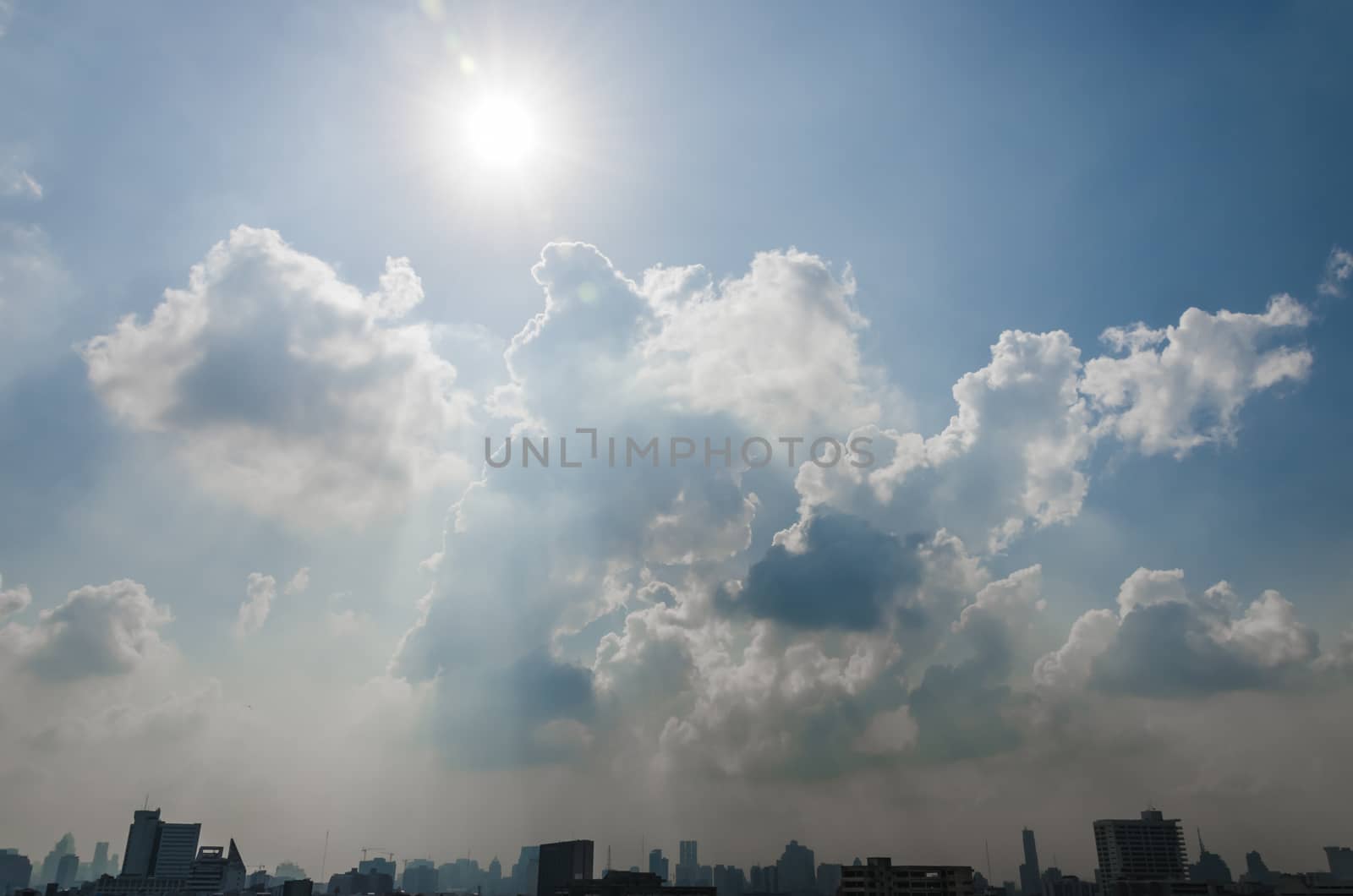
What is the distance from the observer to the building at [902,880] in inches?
6826

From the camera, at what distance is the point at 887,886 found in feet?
584

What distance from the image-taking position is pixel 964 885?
17250 cm

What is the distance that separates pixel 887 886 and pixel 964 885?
16.5 meters

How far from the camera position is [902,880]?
178000mm

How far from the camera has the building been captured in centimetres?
17338
